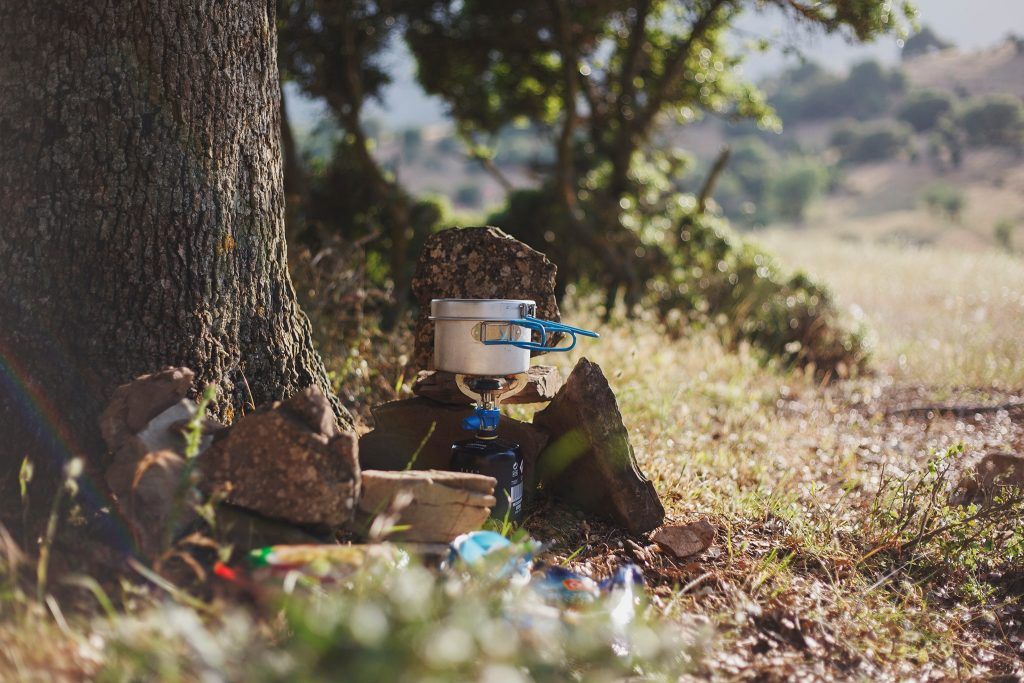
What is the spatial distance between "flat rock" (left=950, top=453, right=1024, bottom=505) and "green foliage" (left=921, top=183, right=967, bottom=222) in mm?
44179

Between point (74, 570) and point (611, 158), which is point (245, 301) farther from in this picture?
point (611, 158)

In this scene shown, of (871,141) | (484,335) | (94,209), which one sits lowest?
(484,335)

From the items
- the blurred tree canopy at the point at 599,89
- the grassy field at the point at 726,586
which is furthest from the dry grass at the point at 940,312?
the blurred tree canopy at the point at 599,89

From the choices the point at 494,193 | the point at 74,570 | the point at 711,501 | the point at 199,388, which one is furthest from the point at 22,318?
the point at 494,193

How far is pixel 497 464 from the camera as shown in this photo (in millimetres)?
3193

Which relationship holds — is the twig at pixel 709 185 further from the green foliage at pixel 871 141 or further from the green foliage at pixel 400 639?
the green foliage at pixel 871 141

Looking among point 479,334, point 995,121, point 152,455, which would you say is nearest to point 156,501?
point 152,455

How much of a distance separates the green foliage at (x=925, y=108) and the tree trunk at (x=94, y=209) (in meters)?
65.1

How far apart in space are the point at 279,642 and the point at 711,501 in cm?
231

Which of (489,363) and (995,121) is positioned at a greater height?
(995,121)

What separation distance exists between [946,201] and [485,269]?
158ft

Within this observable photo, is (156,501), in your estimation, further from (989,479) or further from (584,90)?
(584,90)

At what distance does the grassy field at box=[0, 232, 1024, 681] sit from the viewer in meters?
1.83

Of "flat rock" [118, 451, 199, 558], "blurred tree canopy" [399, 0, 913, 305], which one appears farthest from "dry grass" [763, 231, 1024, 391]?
"flat rock" [118, 451, 199, 558]
